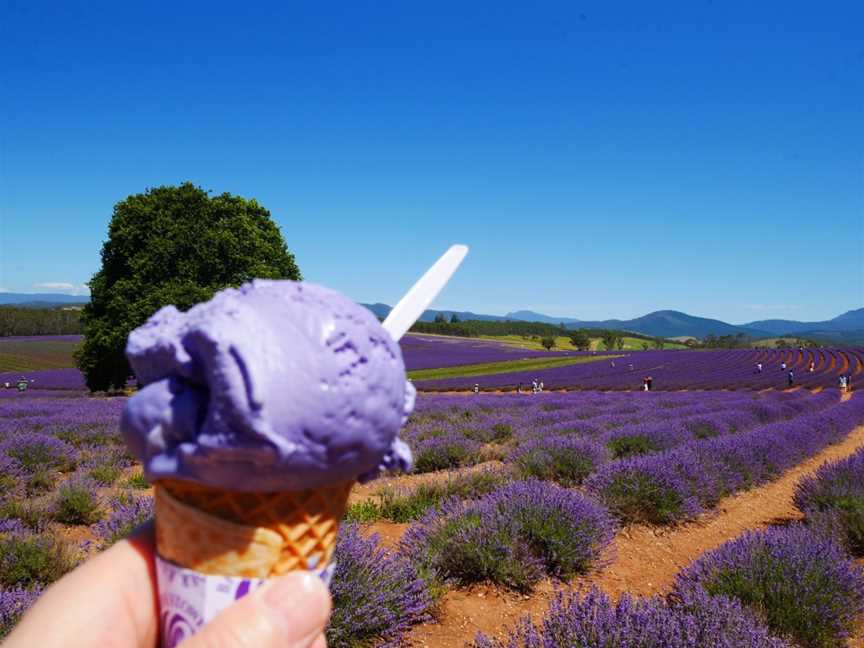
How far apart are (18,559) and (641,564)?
16.7ft

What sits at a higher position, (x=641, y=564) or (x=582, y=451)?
(x=582, y=451)

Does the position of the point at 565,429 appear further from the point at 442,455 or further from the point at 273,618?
the point at 273,618

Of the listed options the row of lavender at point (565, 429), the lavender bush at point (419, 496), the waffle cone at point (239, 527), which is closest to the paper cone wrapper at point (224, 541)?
the waffle cone at point (239, 527)

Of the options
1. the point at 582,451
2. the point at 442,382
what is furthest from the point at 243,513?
the point at 442,382

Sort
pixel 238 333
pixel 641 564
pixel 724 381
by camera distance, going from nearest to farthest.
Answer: pixel 238 333 < pixel 641 564 < pixel 724 381

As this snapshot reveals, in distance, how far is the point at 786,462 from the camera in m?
8.70

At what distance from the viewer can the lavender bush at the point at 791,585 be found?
3.33 meters

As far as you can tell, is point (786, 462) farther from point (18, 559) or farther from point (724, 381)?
point (724, 381)

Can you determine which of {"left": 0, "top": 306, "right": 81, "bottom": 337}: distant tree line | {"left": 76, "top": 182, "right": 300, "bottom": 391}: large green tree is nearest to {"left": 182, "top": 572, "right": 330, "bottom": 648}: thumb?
{"left": 76, "top": 182, "right": 300, "bottom": 391}: large green tree

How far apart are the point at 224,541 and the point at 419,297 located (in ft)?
2.68

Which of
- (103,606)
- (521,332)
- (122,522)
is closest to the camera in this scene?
(103,606)

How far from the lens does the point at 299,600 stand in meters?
1.32

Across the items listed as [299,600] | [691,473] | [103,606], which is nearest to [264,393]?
[299,600]

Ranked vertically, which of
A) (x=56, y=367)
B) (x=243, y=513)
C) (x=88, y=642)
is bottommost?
(x=56, y=367)
